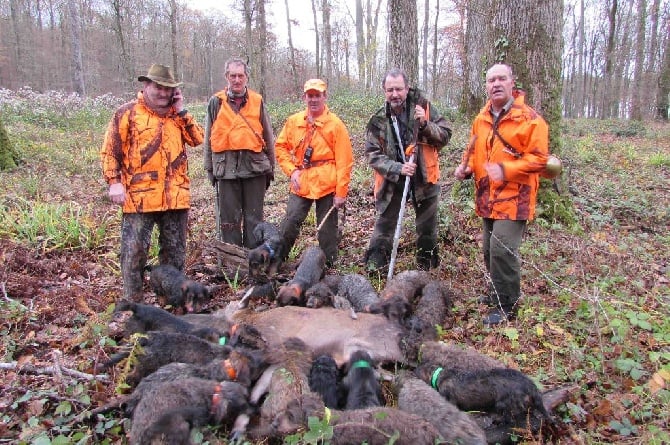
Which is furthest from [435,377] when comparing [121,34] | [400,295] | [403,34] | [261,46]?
[121,34]

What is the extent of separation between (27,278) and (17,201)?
4.25 metres

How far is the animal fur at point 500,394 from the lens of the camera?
3.50 meters

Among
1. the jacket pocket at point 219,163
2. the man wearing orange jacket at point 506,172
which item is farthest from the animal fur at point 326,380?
the jacket pocket at point 219,163

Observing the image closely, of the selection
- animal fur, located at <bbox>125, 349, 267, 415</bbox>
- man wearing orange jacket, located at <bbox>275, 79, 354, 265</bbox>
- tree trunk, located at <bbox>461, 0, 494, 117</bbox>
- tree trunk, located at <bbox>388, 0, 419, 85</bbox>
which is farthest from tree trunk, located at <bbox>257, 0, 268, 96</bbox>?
animal fur, located at <bbox>125, 349, 267, 415</bbox>

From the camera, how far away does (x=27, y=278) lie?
6.28 metres

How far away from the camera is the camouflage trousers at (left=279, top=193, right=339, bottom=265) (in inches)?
262

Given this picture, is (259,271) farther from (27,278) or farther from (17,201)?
(17,201)

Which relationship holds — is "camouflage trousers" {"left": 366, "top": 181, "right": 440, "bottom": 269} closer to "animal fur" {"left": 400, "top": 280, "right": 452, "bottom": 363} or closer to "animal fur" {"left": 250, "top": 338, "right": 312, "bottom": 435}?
"animal fur" {"left": 400, "top": 280, "right": 452, "bottom": 363}

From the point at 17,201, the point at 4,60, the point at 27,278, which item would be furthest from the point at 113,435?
the point at 4,60

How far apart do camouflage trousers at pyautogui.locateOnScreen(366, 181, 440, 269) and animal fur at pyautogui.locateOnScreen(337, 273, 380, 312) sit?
0.70 metres

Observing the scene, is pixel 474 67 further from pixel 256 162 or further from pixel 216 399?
pixel 216 399

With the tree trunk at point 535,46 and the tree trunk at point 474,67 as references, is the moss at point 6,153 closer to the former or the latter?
the tree trunk at point 535,46

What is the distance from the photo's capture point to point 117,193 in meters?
5.31

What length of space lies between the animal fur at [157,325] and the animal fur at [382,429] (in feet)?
6.09
